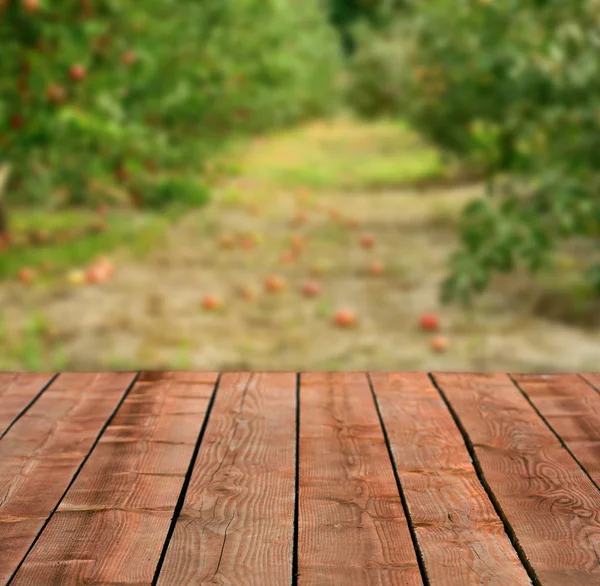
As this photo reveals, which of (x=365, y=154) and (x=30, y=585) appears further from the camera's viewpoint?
(x=365, y=154)

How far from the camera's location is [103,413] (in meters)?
2.40

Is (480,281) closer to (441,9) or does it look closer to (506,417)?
(506,417)

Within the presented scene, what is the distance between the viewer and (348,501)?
1.87 meters

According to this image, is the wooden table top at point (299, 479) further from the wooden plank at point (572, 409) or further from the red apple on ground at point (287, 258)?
the red apple on ground at point (287, 258)

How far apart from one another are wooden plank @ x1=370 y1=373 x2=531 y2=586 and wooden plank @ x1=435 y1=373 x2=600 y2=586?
0.04 m

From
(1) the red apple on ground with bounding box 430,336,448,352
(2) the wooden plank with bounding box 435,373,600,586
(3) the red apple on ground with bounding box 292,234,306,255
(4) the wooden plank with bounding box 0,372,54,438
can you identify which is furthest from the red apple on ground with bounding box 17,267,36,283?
(2) the wooden plank with bounding box 435,373,600,586

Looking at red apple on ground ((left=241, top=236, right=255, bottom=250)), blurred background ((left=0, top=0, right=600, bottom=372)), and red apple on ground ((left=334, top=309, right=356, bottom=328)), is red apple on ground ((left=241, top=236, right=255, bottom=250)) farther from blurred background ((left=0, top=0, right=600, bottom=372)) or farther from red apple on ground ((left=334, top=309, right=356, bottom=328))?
red apple on ground ((left=334, top=309, right=356, bottom=328))

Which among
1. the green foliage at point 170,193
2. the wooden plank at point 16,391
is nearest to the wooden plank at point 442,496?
the wooden plank at point 16,391

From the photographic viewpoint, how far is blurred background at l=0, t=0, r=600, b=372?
461 cm

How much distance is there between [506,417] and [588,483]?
43 cm

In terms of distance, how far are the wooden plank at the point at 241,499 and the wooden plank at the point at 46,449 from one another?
277mm

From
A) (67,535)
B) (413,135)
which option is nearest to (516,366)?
(67,535)

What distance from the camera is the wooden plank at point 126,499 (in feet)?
5.30

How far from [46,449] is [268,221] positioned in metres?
6.37
